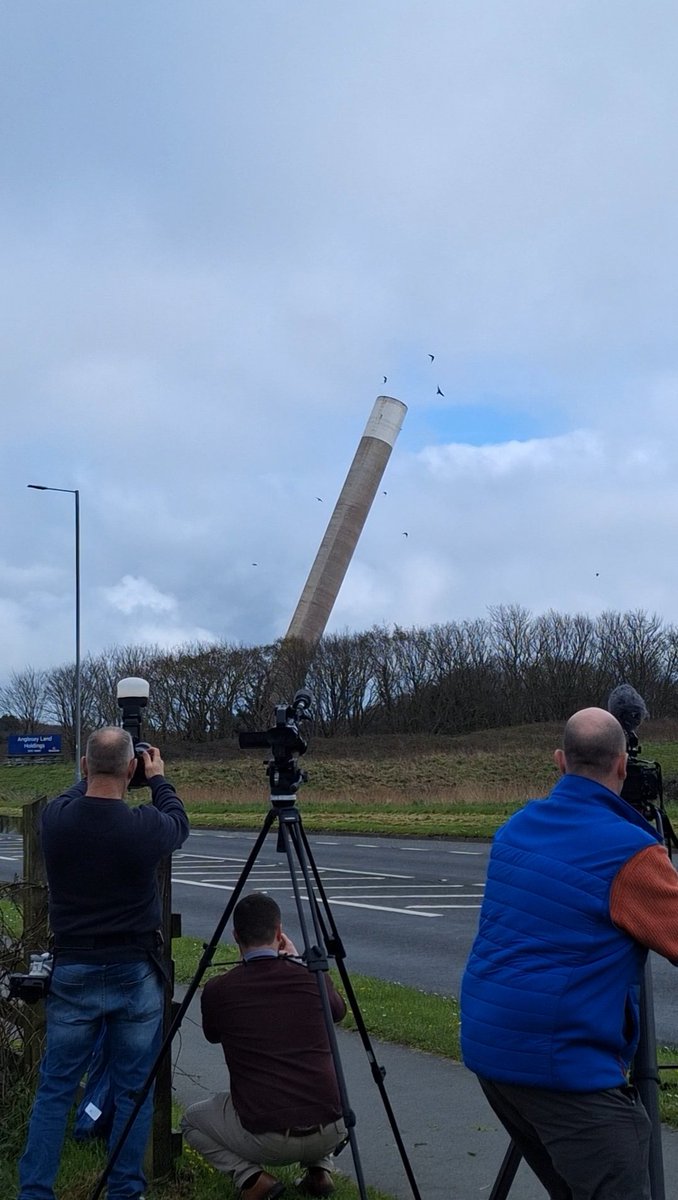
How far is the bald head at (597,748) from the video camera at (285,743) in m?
1.33

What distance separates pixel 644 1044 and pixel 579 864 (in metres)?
0.89

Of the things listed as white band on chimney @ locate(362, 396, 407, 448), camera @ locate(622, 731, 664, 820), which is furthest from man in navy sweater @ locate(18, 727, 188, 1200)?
white band on chimney @ locate(362, 396, 407, 448)

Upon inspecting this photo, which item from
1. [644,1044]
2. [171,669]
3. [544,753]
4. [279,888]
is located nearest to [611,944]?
[644,1044]

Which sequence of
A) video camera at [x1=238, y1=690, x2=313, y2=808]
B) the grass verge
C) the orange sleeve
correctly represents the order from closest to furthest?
the orange sleeve, video camera at [x1=238, y1=690, x2=313, y2=808], the grass verge

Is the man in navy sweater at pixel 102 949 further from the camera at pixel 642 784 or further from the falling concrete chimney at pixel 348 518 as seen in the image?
the falling concrete chimney at pixel 348 518

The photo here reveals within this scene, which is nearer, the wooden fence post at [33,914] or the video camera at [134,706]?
the video camera at [134,706]

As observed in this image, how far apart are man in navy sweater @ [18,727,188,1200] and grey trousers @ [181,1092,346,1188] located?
48 centimetres

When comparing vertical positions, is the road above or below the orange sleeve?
below

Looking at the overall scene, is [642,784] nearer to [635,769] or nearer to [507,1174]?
[635,769]

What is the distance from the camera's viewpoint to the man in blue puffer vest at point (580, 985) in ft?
10.4

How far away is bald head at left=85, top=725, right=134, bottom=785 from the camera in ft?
14.4

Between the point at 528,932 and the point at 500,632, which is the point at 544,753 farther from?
the point at 528,932

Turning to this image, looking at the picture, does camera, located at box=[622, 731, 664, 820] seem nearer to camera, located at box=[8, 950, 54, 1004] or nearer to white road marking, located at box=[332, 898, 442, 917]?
camera, located at box=[8, 950, 54, 1004]

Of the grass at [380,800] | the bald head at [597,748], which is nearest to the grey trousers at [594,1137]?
the bald head at [597,748]
